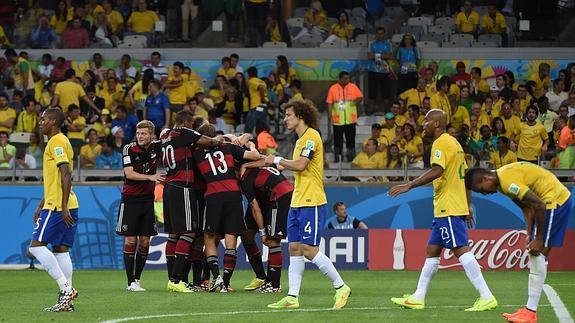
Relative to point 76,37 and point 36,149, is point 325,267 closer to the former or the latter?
point 36,149

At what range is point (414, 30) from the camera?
30703 millimetres

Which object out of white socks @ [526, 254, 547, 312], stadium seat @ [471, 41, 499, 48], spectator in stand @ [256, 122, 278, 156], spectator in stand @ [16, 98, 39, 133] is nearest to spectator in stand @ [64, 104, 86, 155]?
spectator in stand @ [16, 98, 39, 133]

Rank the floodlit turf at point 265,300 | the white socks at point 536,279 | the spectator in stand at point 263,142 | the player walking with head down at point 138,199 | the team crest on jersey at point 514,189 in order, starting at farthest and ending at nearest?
the spectator in stand at point 263,142 < the player walking with head down at point 138,199 < the floodlit turf at point 265,300 < the white socks at point 536,279 < the team crest on jersey at point 514,189

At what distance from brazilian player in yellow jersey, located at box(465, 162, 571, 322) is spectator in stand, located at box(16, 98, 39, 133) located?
52.8 feet

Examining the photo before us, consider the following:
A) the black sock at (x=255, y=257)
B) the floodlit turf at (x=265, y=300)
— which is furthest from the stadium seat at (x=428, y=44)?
the black sock at (x=255, y=257)

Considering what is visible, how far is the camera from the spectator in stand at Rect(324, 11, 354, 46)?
3053 cm

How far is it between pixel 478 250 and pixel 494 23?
31.5ft

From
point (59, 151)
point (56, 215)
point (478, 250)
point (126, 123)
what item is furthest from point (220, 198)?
point (126, 123)

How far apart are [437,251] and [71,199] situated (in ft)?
14.1

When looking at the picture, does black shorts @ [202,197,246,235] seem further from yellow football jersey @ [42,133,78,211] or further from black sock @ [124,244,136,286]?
yellow football jersey @ [42,133,78,211]

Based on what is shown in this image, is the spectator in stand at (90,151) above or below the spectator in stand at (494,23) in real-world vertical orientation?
below

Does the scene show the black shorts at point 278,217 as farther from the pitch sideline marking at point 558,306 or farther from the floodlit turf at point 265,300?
the pitch sideline marking at point 558,306

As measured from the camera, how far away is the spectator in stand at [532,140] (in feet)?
79.0

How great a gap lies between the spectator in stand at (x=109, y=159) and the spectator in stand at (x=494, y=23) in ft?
35.0
